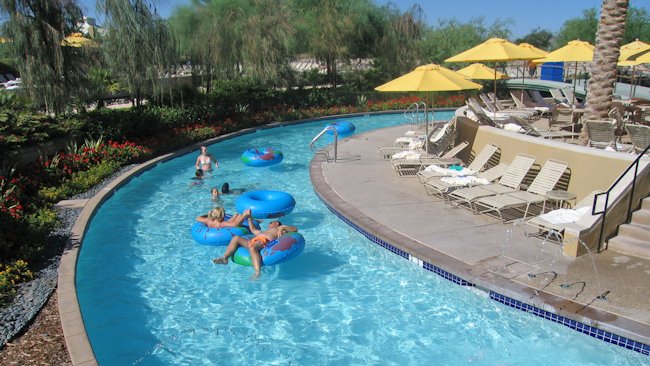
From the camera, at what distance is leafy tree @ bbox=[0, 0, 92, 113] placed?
13.4m

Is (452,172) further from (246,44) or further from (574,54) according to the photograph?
(246,44)

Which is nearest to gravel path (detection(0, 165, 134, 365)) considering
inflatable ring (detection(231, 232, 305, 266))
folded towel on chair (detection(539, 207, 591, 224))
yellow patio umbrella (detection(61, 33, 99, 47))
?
inflatable ring (detection(231, 232, 305, 266))

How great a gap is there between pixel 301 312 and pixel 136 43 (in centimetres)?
1270

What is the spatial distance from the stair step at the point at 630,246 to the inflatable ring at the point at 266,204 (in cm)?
596

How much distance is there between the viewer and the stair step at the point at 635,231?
24.2 ft

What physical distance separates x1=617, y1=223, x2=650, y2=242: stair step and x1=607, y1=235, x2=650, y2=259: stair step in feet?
0.21

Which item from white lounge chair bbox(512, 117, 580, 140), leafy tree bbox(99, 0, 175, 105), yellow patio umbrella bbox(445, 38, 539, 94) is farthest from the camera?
leafy tree bbox(99, 0, 175, 105)

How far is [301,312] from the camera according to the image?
23.0 ft

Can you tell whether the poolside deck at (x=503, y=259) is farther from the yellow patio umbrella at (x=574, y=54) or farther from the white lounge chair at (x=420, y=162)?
the yellow patio umbrella at (x=574, y=54)

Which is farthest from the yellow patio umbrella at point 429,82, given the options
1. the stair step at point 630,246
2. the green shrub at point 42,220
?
the green shrub at point 42,220

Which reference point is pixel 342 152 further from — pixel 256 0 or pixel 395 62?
pixel 395 62

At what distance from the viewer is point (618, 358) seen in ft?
18.0

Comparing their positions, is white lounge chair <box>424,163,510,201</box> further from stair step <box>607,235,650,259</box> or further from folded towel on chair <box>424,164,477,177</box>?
stair step <box>607,235,650,259</box>

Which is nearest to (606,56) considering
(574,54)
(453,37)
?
(574,54)
